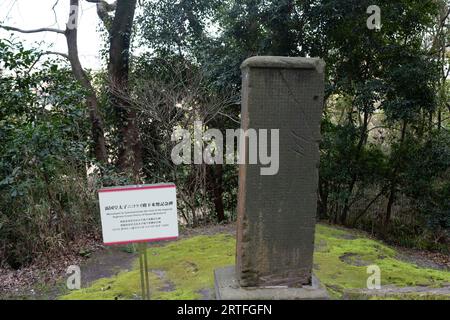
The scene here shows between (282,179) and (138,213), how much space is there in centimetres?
125

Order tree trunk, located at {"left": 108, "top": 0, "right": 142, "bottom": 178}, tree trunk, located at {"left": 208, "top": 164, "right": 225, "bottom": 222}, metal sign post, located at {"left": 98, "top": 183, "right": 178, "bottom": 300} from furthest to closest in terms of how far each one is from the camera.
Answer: tree trunk, located at {"left": 208, "top": 164, "right": 225, "bottom": 222} < tree trunk, located at {"left": 108, "top": 0, "right": 142, "bottom": 178} < metal sign post, located at {"left": 98, "top": 183, "right": 178, "bottom": 300}

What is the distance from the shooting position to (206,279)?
431 cm

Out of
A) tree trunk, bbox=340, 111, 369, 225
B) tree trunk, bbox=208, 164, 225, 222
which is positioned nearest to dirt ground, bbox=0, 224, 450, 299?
tree trunk, bbox=208, 164, 225, 222

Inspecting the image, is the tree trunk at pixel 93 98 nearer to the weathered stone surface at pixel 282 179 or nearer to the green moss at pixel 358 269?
the green moss at pixel 358 269

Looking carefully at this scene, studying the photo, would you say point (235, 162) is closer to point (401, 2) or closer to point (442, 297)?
point (401, 2)

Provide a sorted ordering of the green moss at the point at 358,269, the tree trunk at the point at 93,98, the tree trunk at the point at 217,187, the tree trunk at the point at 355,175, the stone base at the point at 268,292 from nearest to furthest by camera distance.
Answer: the stone base at the point at 268,292
the green moss at the point at 358,269
the tree trunk at the point at 355,175
the tree trunk at the point at 93,98
the tree trunk at the point at 217,187

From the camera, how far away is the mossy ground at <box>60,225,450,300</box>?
4.11m

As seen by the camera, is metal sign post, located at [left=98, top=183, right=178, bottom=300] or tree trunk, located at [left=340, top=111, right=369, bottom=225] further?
tree trunk, located at [left=340, top=111, right=369, bottom=225]

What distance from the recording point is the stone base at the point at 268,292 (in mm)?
3484

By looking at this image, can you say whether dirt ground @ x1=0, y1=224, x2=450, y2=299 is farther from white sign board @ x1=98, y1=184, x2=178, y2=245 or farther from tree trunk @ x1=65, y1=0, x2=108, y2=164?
tree trunk @ x1=65, y1=0, x2=108, y2=164

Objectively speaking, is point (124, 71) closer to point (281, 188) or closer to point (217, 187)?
point (217, 187)

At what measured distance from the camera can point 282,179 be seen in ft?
11.7

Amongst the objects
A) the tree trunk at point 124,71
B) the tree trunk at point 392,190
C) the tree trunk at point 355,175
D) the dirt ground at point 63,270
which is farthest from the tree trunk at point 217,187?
the tree trunk at point 392,190

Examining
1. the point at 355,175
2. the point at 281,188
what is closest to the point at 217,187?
the point at 355,175
